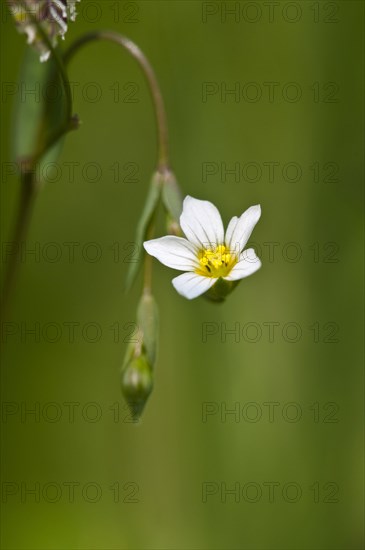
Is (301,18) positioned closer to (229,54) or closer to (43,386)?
(229,54)

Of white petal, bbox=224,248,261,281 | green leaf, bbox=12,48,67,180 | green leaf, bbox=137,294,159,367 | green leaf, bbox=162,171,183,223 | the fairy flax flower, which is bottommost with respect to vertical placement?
green leaf, bbox=137,294,159,367

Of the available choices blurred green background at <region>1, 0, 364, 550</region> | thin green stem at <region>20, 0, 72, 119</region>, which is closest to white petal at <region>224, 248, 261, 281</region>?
thin green stem at <region>20, 0, 72, 119</region>

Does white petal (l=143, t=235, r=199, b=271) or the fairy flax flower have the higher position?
the fairy flax flower

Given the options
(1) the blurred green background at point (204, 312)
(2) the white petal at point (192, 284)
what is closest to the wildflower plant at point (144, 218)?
(2) the white petal at point (192, 284)

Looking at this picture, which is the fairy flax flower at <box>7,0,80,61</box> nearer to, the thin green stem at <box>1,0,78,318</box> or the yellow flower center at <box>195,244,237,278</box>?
the thin green stem at <box>1,0,78,318</box>

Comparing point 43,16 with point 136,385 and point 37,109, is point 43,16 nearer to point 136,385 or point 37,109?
point 37,109

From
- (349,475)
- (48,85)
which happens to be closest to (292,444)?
(349,475)

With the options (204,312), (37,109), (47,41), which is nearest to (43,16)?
(47,41)
